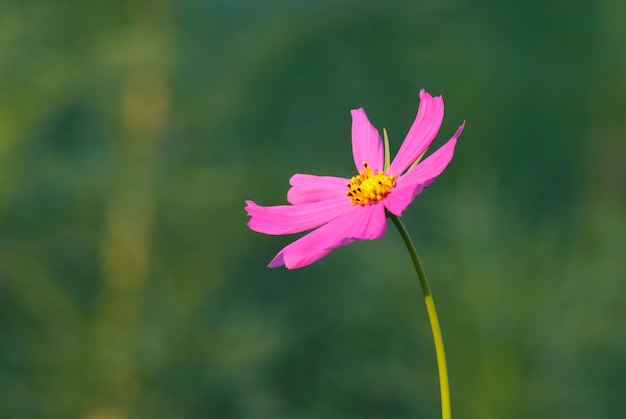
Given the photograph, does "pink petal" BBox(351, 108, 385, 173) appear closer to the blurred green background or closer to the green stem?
the green stem

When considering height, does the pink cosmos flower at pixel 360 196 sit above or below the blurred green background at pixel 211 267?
below

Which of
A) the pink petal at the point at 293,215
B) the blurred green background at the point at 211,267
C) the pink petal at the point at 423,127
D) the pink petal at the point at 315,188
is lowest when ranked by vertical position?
the pink petal at the point at 293,215

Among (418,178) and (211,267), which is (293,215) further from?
(211,267)

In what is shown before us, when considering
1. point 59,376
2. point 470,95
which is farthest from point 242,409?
point 470,95

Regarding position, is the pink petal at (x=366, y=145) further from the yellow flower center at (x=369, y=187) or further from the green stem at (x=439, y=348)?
the green stem at (x=439, y=348)

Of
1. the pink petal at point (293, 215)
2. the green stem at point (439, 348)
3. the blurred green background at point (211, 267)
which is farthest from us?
the blurred green background at point (211, 267)

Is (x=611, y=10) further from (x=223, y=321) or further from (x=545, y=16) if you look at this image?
(x=223, y=321)

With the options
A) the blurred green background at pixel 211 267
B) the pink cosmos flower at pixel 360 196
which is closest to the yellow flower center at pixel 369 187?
the pink cosmos flower at pixel 360 196
